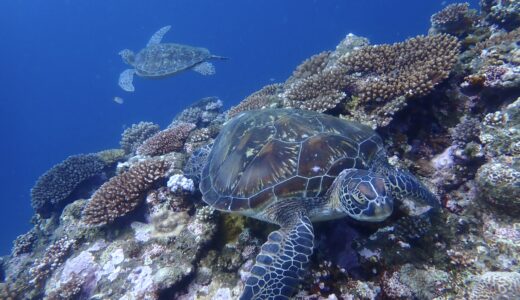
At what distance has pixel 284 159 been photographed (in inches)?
148

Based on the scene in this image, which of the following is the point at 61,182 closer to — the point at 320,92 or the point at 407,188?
the point at 320,92

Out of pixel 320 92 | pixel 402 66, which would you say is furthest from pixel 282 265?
pixel 402 66

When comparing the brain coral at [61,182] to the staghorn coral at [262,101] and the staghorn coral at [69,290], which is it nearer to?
the staghorn coral at [69,290]

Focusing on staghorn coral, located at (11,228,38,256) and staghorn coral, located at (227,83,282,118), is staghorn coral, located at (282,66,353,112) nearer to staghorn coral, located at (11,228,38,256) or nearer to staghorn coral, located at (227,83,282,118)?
staghorn coral, located at (227,83,282,118)

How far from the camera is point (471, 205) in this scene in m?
3.80

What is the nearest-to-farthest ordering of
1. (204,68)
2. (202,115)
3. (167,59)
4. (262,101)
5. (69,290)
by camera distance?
1. (69,290)
2. (262,101)
3. (202,115)
4. (204,68)
5. (167,59)

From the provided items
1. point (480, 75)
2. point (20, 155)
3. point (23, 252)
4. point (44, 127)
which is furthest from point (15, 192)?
point (480, 75)

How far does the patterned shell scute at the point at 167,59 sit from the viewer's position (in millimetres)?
11445

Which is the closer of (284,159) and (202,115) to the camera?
(284,159)

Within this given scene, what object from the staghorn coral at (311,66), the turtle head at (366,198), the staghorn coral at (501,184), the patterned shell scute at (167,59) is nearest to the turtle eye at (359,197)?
the turtle head at (366,198)

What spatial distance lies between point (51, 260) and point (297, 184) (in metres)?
5.02

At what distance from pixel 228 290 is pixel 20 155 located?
106671 mm

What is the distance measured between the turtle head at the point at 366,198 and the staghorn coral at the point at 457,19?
5470mm

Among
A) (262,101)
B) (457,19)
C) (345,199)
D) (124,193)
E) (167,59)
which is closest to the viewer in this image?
(345,199)
